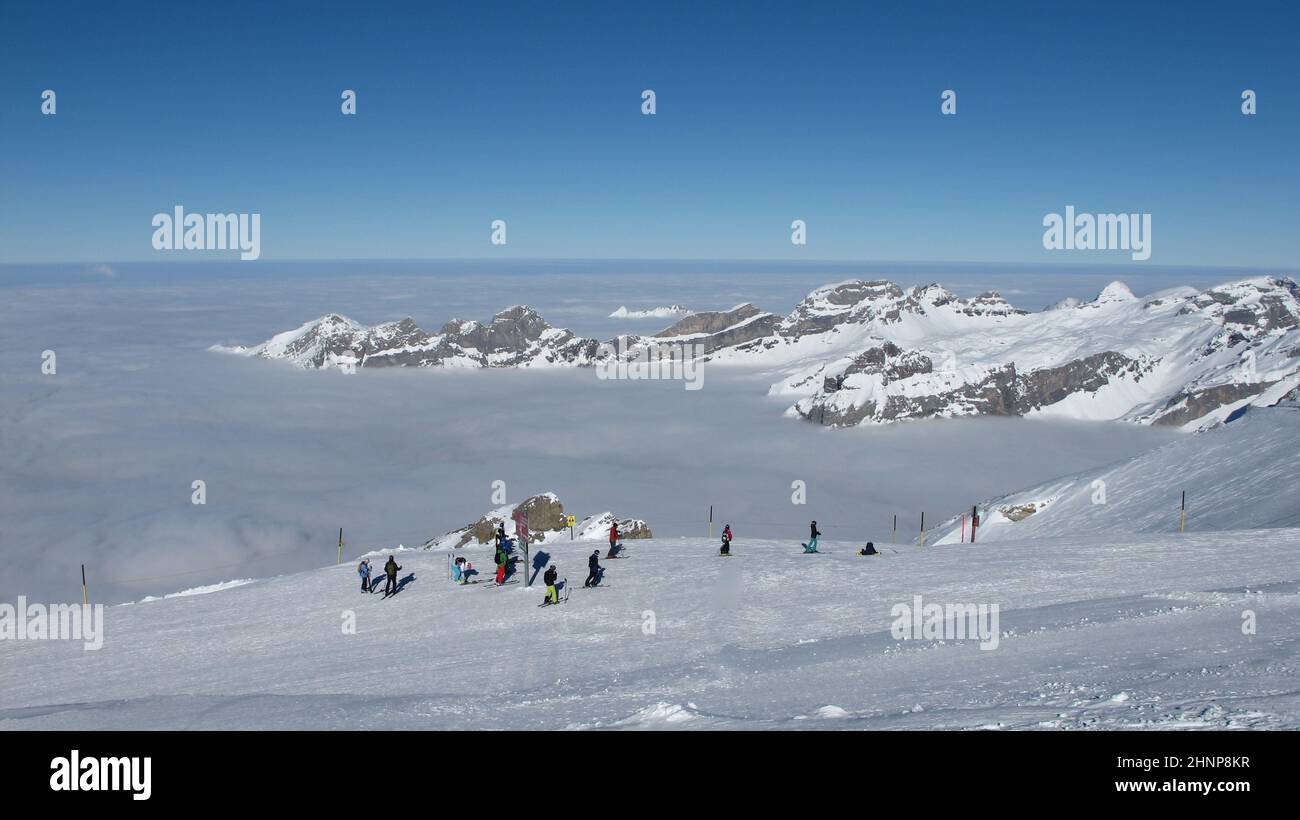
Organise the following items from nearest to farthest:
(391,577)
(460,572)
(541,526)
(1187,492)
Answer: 1. (391,577)
2. (460,572)
3. (1187,492)
4. (541,526)

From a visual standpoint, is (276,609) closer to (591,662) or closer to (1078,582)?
(591,662)

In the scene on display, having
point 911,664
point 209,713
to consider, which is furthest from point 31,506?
point 911,664

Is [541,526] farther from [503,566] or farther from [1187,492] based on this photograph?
[1187,492]

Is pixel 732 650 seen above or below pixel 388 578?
above

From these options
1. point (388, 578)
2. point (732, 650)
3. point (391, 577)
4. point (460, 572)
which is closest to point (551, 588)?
point (460, 572)

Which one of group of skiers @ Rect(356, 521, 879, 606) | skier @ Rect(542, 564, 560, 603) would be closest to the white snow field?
skier @ Rect(542, 564, 560, 603)

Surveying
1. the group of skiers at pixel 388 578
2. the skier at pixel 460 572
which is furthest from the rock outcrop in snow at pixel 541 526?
the group of skiers at pixel 388 578

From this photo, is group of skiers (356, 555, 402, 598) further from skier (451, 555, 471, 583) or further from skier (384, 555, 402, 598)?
skier (451, 555, 471, 583)
